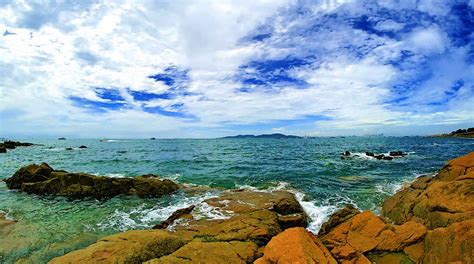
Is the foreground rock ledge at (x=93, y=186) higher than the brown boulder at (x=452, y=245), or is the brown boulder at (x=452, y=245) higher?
the brown boulder at (x=452, y=245)

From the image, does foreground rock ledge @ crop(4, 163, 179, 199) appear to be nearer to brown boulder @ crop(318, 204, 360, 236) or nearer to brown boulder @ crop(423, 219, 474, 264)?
brown boulder @ crop(318, 204, 360, 236)

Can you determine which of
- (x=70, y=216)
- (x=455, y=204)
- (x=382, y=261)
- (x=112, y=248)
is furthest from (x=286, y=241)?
(x=70, y=216)

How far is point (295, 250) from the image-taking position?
6875mm

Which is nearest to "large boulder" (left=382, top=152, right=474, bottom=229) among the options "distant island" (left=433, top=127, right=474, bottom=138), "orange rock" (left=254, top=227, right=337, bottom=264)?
"orange rock" (left=254, top=227, right=337, bottom=264)

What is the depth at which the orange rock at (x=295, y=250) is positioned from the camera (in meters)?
6.70

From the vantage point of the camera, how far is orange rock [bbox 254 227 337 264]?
670 centimetres

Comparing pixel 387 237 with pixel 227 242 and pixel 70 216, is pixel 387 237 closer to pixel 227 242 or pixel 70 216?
pixel 227 242

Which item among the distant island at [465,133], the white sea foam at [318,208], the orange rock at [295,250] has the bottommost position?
the white sea foam at [318,208]

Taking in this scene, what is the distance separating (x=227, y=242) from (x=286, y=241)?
229cm

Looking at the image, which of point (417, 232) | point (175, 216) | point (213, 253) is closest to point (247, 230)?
point (213, 253)

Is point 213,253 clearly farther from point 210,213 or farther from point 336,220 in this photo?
point 210,213

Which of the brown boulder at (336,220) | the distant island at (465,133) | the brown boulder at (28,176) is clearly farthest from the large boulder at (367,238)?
the distant island at (465,133)

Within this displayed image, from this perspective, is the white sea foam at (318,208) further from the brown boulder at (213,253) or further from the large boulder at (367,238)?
the brown boulder at (213,253)

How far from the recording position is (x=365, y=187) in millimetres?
21266
